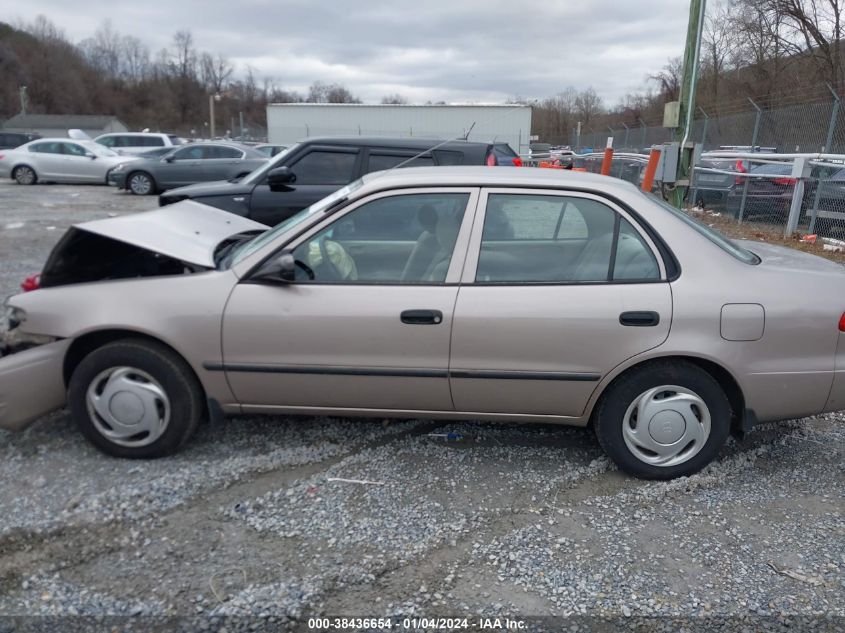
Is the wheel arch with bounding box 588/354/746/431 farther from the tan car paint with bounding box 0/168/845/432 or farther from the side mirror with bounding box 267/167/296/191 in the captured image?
the side mirror with bounding box 267/167/296/191

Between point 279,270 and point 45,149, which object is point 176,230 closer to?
point 279,270

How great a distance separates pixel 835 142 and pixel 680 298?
12.4m

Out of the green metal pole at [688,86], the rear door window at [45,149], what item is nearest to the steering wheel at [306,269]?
the green metal pole at [688,86]

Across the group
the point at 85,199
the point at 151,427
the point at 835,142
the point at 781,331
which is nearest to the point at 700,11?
the point at 835,142

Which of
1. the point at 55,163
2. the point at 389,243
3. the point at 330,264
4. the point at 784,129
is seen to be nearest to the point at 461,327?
the point at 389,243

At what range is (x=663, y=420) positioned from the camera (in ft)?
10.6

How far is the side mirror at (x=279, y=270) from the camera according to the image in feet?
10.6

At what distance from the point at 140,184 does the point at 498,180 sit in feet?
53.1

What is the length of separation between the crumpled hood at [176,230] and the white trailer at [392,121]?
26284 millimetres

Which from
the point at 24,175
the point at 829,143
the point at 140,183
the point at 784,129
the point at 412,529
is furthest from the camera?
the point at 24,175

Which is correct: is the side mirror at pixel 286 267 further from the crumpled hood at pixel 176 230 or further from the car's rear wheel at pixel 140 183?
the car's rear wheel at pixel 140 183

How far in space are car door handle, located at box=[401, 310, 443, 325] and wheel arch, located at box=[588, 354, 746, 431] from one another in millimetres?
872

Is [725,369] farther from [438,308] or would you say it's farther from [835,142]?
[835,142]

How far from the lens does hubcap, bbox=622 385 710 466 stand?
3219mm
